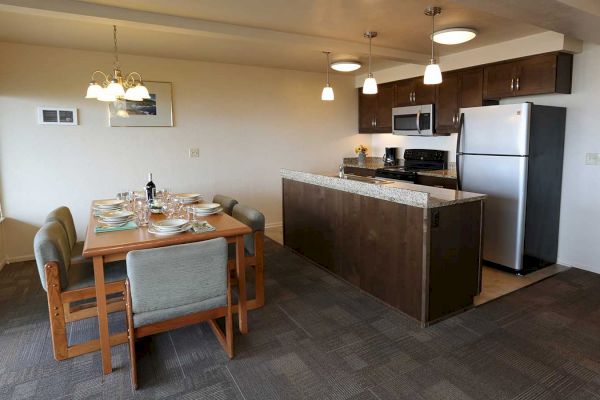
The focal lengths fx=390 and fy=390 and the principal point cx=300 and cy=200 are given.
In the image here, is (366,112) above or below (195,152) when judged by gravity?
above

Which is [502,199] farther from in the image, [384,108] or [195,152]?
[195,152]

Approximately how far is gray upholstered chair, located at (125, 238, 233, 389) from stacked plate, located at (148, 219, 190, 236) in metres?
0.37

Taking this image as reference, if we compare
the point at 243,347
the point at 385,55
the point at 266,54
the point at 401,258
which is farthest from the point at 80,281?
the point at 385,55

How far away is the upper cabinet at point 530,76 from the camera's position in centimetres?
379

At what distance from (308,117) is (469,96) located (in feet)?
7.69

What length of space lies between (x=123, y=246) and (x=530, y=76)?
4066 mm

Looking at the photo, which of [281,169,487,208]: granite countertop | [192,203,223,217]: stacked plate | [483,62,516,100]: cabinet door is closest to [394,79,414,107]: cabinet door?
[483,62,516,100]: cabinet door

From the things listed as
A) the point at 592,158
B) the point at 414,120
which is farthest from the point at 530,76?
the point at 414,120

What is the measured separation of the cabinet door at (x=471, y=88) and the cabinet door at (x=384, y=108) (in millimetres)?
1223

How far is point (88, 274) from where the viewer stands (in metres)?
2.62

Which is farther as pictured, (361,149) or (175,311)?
(361,149)

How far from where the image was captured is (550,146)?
391 cm

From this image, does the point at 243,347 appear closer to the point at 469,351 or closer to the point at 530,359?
the point at 469,351

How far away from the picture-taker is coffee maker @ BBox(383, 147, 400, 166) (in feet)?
19.9
